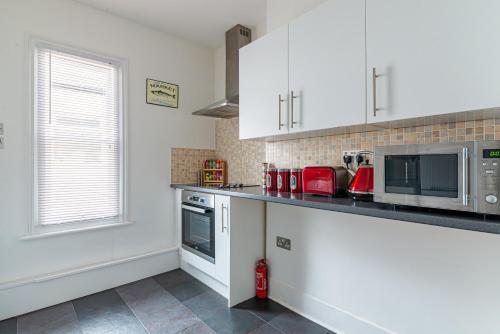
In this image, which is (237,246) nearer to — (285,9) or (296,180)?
(296,180)

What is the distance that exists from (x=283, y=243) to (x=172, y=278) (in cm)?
132

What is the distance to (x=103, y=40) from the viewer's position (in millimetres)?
2537

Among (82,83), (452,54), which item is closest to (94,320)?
(82,83)

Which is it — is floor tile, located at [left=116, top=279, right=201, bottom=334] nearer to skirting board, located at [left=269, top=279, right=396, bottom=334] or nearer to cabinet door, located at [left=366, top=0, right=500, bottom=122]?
skirting board, located at [left=269, top=279, right=396, bottom=334]

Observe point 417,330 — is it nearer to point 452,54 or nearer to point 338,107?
point 338,107

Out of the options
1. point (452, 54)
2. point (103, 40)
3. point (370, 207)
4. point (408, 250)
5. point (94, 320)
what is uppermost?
point (103, 40)

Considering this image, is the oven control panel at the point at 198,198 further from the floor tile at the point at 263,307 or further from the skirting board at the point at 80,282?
the floor tile at the point at 263,307

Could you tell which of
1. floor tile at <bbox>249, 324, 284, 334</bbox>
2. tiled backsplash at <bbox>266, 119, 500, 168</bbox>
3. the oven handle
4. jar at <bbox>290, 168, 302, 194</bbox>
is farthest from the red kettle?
the oven handle

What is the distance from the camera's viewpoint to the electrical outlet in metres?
2.18

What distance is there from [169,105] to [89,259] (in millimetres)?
1780

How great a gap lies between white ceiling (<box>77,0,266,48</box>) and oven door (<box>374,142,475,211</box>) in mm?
2025

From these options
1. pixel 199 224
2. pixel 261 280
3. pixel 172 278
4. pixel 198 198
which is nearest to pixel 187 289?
pixel 172 278

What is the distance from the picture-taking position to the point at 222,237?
Answer: 7.36ft

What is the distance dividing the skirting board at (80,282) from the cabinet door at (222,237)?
2.94 feet
